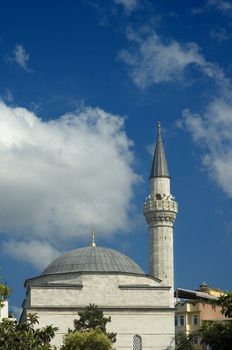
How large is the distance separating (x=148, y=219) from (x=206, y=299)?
6017 mm

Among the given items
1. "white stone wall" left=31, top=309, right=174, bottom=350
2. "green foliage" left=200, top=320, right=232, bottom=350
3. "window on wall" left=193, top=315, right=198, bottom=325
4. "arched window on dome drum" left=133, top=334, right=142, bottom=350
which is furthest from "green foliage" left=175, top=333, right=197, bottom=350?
A: "green foliage" left=200, top=320, right=232, bottom=350

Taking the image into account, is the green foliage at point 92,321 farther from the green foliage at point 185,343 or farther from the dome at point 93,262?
the dome at point 93,262

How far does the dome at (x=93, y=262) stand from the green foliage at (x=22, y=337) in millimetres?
20346

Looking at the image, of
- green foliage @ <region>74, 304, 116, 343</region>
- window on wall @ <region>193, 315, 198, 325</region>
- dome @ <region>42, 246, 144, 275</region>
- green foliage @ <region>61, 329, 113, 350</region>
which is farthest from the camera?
window on wall @ <region>193, 315, 198, 325</region>

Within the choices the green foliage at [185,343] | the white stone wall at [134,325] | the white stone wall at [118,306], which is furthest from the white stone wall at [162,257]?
the green foliage at [185,343]

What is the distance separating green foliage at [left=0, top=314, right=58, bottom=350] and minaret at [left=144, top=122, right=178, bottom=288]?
78.1 feet

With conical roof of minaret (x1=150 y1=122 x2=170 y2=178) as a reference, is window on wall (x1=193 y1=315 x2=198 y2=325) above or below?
below

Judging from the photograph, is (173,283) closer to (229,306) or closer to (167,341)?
(167,341)

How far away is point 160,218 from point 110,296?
7302 mm

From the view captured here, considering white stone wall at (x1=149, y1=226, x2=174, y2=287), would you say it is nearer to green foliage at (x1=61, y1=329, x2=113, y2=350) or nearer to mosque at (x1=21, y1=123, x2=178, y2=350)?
mosque at (x1=21, y1=123, x2=178, y2=350)

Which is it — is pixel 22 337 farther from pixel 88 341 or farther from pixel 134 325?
pixel 134 325

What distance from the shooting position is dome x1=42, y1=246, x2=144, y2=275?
46.9 metres

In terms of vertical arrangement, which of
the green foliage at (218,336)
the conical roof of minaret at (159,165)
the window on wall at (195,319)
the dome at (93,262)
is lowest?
the green foliage at (218,336)

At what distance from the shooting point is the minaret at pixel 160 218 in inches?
1965
